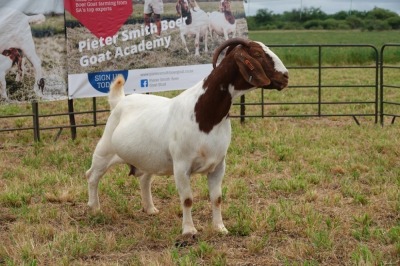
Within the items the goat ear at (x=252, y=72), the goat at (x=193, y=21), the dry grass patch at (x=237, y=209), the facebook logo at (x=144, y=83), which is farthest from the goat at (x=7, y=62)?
the goat ear at (x=252, y=72)

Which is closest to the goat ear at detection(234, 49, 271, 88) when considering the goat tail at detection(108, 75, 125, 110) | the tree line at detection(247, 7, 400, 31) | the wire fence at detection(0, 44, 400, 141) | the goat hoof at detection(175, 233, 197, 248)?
the goat hoof at detection(175, 233, 197, 248)

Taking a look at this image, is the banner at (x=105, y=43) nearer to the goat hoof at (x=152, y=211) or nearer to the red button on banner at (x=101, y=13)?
the red button on banner at (x=101, y=13)

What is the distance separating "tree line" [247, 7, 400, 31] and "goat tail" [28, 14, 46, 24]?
7253 cm

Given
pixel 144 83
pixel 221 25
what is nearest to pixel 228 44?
pixel 144 83

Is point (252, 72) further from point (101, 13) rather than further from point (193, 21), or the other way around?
point (193, 21)

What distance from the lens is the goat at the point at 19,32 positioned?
9.25 metres

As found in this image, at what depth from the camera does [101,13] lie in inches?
389

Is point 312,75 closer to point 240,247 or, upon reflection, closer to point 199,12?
point 199,12

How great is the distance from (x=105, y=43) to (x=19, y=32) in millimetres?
1322

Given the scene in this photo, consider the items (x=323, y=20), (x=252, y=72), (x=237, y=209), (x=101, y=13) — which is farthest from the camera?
(x=323, y=20)

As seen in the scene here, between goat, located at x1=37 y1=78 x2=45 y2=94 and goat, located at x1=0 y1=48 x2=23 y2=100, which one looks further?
goat, located at x1=37 y1=78 x2=45 y2=94

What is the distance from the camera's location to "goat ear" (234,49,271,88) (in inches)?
202

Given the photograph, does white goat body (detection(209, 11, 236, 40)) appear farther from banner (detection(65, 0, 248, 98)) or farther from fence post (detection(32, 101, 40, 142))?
fence post (detection(32, 101, 40, 142))

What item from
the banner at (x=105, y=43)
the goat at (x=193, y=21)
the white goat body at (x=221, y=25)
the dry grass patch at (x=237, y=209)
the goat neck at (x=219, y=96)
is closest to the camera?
the dry grass patch at (x=237, y=209)
